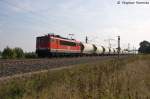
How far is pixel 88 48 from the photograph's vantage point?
58594 mm

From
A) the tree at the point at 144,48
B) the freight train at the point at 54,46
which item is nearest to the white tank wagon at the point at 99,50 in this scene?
the freight train at the point at 54,46

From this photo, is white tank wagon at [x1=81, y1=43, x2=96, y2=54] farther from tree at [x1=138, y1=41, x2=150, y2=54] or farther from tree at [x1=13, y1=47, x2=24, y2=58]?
tree at [x1=138, y1=41, x2=150, y2=54]

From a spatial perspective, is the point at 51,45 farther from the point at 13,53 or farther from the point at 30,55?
the point at 30,55

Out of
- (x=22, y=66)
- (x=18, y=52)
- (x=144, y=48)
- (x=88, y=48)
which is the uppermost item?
(x=144, y=48)

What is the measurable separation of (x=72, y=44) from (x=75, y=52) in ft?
9.17

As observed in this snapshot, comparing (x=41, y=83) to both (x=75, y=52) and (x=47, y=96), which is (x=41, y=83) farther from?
(x=75, y=52)

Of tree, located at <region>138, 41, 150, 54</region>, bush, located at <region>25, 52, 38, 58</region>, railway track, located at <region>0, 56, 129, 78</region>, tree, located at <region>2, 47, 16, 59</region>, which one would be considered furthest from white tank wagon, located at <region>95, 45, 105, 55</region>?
tree, located at <region>138, 41, 150, 54</region>

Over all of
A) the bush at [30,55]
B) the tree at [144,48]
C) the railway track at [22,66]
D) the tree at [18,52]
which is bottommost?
the railway track at [22,66]

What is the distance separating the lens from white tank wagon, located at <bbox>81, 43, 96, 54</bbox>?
178ft

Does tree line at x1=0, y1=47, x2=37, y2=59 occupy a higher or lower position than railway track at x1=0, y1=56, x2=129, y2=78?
higher

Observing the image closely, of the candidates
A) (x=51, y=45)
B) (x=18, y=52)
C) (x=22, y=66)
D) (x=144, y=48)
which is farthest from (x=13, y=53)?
(x=144, y=48)

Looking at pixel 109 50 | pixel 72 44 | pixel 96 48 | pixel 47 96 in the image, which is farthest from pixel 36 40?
pixel 109 50

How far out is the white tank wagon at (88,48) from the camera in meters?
54.4

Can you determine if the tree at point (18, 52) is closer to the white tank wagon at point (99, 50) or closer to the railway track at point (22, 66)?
the railway track at point (22, 66)
